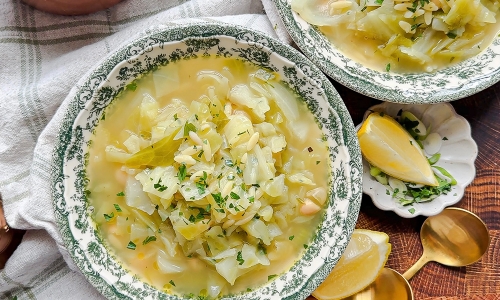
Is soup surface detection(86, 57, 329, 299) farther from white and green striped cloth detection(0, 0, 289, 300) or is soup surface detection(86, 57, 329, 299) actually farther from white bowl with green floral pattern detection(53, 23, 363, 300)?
white and green striped cloth detection(0, 0, 289, 300)

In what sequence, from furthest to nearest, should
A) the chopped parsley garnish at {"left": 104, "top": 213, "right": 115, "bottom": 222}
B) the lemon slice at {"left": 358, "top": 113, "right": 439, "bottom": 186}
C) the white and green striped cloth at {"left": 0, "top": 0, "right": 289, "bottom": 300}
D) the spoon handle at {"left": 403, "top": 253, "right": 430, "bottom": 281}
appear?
the spoon handle at {"left": 403, "top": 253, "right": 430, "bottom": 281} → the lemon slice at {"left": 358, "top": 113, "right": 439, "bottom": 186} → the white and green striped cloth at {"left": 0, "top": 0, "right": 289, "bottom": 300} → the chopped parsley garnish at {"left": 104, "top": 213, "right": 115, "bottom": 222}

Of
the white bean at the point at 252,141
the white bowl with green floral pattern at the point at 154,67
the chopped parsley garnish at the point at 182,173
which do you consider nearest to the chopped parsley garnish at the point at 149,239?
the white bowl with green floral pattern at the point at 154,67

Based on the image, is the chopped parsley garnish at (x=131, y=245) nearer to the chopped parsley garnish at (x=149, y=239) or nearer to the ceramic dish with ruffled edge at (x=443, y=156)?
the chopped parsley garnish at (x=149, y=239)

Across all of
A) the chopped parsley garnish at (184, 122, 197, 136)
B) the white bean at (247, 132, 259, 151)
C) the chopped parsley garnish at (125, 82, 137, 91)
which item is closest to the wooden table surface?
the white bean at (247, 132, 259, 151)

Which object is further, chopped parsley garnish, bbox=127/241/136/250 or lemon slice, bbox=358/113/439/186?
lemon slice, bbox=358/113/439/186

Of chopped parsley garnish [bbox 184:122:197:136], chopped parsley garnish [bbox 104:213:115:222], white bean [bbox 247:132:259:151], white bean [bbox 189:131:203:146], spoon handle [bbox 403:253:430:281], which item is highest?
chopped parsley garnish [bbox 184:122:197:136]

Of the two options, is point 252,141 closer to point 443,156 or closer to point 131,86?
point 131,86

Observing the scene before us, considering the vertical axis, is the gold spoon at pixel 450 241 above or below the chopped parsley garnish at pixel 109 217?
below

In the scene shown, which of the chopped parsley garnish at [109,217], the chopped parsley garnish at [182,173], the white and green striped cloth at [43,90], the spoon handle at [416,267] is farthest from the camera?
the spoon handle at [416,267]
